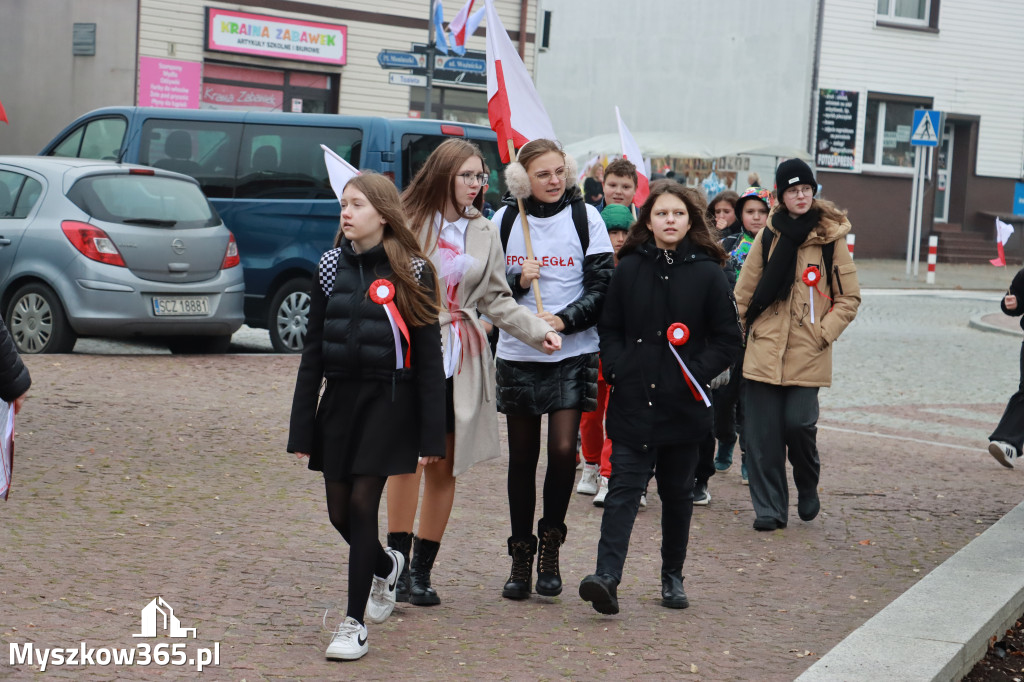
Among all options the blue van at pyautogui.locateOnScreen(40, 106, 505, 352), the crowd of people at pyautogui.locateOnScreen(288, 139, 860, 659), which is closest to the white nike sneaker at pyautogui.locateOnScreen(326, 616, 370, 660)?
the crowd of people at pyautogui.locateOnScreen(288, 139, 860, 659)

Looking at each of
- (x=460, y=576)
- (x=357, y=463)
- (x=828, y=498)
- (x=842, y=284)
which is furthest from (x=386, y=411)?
(x=828, y=498)

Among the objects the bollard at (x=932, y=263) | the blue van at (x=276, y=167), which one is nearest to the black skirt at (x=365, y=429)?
the blue van at (x=276, y=167)

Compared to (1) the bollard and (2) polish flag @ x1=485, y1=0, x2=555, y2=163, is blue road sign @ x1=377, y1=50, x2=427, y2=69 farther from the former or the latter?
(2) polish flag @ x1=485, y1=0, x2=555, y2=163

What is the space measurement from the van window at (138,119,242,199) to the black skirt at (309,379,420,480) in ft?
29.0

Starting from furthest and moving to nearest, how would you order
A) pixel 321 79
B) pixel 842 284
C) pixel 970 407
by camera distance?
pixel 321 79 → pixel 970 407 → pixel 842 284

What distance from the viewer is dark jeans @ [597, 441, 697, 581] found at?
548cm

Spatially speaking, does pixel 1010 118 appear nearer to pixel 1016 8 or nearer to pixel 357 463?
pixel 1016 8

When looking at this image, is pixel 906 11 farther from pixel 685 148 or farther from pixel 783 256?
pixel 783 256

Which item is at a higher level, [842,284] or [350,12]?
[350,12]

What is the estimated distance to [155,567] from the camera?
5695 mm

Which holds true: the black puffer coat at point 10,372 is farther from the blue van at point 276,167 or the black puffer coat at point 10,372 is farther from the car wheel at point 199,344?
the blue van at point 276,167

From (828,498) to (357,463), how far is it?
4.16 metres

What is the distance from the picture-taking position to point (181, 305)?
468 inches

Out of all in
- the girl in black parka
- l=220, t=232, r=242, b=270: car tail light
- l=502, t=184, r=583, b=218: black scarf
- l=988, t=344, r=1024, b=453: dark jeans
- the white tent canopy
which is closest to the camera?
the girl in black parka
